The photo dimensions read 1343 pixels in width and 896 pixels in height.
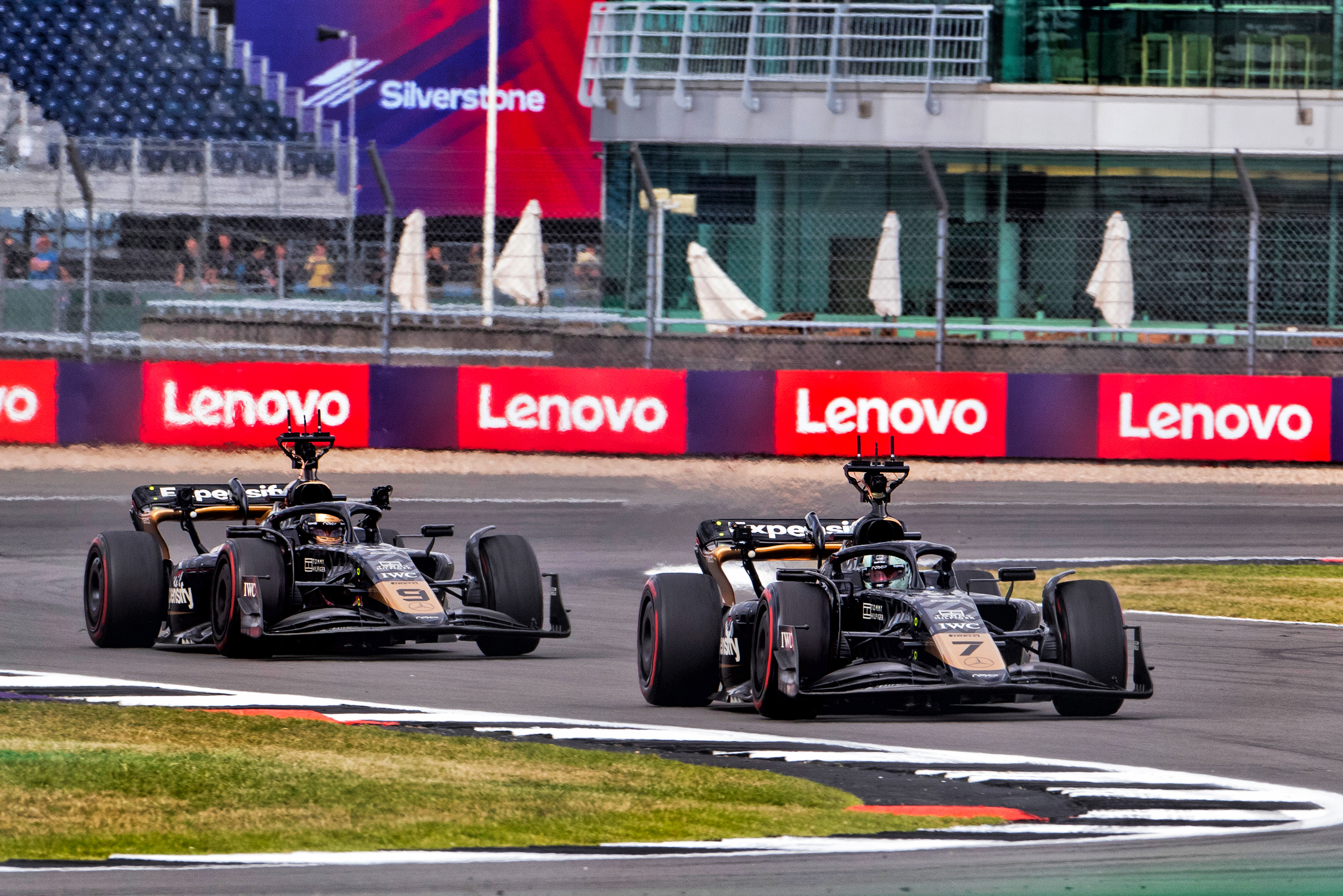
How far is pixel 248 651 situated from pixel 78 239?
15.3m

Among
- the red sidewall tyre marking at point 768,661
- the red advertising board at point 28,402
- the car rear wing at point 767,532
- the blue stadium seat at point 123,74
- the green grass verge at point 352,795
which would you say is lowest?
the green grass verge at point 352,795

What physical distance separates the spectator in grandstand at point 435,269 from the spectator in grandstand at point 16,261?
4.77 meters

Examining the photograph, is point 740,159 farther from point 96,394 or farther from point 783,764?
point 783,764

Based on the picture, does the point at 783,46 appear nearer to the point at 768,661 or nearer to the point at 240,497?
the point at 240,497

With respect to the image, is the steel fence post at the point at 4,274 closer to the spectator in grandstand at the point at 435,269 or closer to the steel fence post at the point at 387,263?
the steel fence post at the point at 387,263

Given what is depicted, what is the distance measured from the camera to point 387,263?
23.0 m

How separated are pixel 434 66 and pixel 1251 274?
2725cm

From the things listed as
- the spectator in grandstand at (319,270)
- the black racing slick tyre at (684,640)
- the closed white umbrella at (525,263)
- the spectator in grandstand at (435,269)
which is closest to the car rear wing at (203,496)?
the black racing slick tyre at (684,640)

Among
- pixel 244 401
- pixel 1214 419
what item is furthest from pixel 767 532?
pixel 1214 419

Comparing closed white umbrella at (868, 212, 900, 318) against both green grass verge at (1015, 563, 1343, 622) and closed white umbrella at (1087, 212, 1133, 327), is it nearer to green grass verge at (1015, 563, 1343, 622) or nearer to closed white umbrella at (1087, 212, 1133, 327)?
closed white umbrella at (1087, 212, 1133, 327)

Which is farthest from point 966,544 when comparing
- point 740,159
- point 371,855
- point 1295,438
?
point 740,159

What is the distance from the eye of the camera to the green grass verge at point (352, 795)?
6.37 m

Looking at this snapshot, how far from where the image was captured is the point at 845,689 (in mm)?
8680

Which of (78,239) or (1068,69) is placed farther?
(1068,69)
